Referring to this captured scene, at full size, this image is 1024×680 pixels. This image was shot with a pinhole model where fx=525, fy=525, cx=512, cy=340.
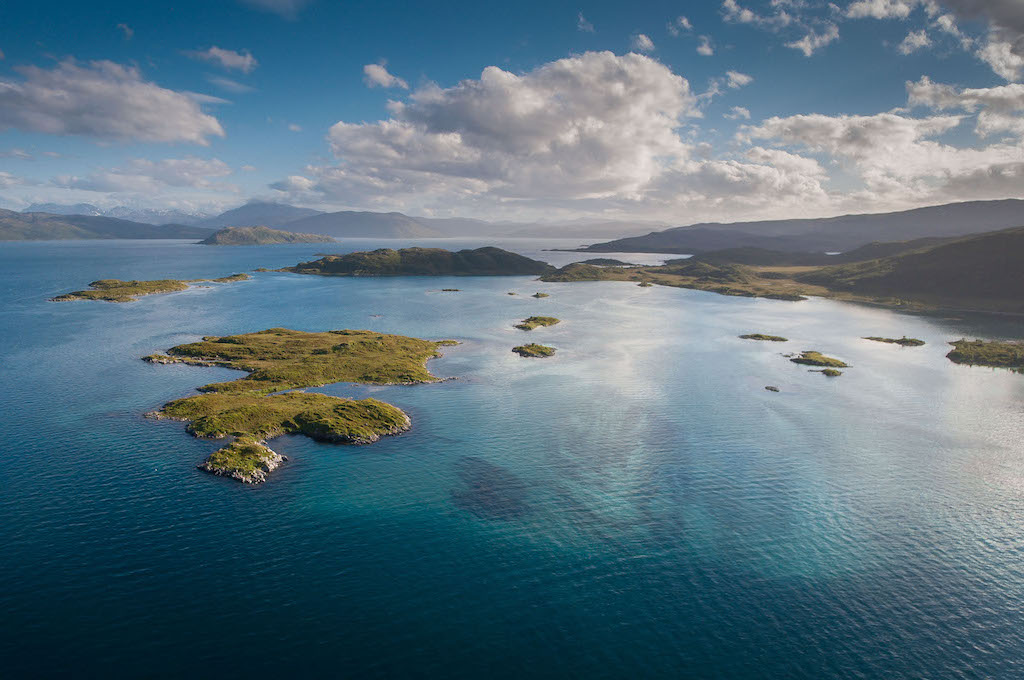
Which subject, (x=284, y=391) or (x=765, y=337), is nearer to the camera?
(x=284, y=391)

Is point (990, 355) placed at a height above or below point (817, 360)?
above

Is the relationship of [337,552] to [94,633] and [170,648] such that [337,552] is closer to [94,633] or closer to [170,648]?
[170,648]

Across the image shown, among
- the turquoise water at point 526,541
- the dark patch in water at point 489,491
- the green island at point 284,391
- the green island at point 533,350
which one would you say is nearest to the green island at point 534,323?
the green island at point 533,350

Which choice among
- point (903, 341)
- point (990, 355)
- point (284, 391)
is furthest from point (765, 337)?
point (284, 391)

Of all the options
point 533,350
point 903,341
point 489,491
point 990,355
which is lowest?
point 489,491

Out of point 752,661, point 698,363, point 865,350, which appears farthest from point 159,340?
point 865,350

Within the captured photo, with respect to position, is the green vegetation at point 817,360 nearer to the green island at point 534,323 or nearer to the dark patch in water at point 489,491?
the green island at point 534,323

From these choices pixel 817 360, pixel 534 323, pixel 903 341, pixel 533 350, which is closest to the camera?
pixel 817 360

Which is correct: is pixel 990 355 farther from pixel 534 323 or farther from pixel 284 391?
pixel 284 391
